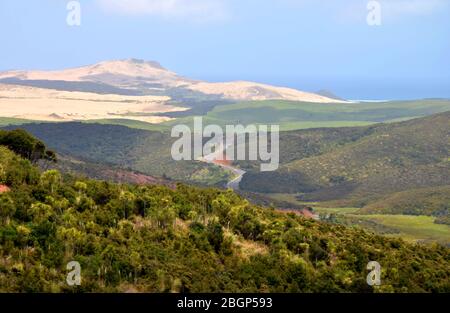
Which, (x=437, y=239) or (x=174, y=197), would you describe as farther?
(x=437, y=239)

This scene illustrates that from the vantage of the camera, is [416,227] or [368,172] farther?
[368,172]

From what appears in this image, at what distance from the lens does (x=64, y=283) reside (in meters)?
31.5

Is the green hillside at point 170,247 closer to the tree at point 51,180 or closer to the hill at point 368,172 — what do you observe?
the tree at point 51,180

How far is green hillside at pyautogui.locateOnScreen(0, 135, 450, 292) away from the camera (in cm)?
3328

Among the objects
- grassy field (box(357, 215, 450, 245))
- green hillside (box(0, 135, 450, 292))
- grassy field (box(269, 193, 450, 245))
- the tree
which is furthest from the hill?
the tree

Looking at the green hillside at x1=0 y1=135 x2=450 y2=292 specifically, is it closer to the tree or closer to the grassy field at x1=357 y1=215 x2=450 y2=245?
the tree

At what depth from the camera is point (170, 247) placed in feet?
126

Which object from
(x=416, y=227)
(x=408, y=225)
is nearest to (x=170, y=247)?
(x=416, y=227)

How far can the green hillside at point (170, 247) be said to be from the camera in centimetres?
3328

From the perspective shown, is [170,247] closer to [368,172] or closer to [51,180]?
[51,180]

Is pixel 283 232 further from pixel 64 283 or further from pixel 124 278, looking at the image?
pixel 64 283
